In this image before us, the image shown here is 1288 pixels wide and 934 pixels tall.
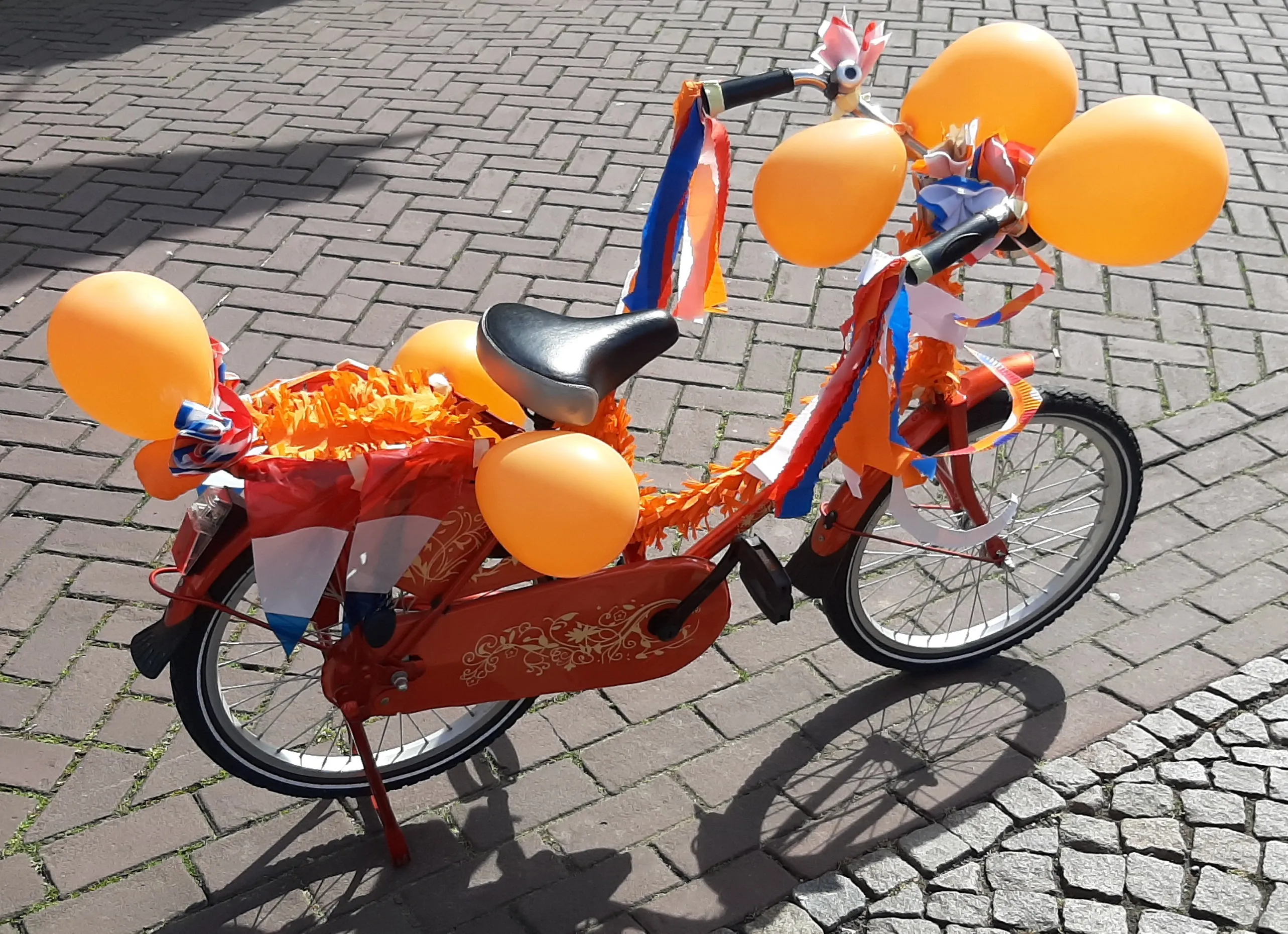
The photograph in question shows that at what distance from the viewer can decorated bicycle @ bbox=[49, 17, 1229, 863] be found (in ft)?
7.04

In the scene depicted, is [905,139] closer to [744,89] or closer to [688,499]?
[744,89]

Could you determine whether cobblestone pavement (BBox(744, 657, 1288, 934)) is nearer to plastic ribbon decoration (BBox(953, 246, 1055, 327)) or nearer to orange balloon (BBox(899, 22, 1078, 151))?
plastic ribbon decoration (BBox(953, 246, 1055, 327))

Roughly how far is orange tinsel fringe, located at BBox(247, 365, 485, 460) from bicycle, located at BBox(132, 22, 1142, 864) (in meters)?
0.09

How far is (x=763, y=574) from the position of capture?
2.73 m

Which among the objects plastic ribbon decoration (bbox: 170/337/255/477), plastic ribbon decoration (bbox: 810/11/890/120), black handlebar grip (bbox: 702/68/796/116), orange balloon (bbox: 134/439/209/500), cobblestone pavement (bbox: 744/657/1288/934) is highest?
plastic ribbon decoration (bbox: 810/11/890/120)

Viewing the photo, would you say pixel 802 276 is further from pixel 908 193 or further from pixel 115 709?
pixel 115 709

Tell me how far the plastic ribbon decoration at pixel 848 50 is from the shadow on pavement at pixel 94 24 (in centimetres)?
612

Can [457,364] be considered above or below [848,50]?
below

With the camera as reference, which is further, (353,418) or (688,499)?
(688,499)

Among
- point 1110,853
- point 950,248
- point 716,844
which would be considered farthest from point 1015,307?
point 716,844

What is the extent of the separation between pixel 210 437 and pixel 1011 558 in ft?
7.15

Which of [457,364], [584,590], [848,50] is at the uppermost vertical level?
[848,50]

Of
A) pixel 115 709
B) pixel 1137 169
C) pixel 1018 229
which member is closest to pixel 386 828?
pixel 115 709

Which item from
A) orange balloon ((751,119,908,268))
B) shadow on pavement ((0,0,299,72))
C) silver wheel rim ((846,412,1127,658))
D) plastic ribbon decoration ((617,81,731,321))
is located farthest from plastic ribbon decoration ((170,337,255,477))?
shadow on pavement ((0,0,299,72))
